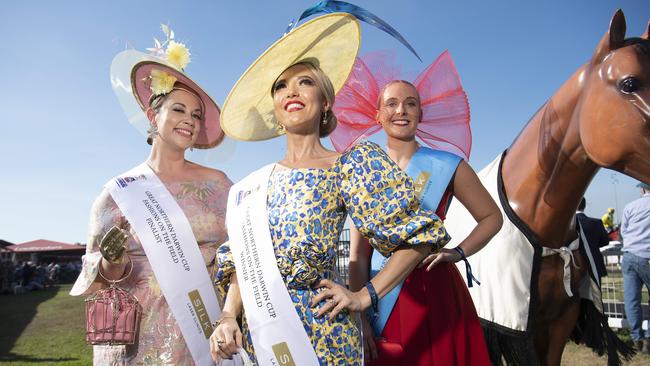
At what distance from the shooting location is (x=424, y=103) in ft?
9.13

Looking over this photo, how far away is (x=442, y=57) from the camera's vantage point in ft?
9.18

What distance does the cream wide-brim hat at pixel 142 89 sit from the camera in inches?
99.6

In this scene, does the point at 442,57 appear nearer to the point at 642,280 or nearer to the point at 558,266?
the point at 558,266

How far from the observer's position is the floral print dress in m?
1.38

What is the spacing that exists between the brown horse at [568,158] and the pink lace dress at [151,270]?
61.8 inches

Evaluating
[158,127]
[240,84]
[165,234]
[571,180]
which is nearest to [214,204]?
[165,234]

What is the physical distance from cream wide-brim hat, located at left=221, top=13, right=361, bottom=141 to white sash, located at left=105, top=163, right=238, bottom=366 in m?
0.54

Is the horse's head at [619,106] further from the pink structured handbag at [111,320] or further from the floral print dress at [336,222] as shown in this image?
the pink structured handbag at [111,320]

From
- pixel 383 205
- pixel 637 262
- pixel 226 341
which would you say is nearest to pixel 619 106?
pixel 383 205

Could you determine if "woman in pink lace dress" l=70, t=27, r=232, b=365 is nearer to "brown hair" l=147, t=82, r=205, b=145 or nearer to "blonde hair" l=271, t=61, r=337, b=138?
"brown hair" l=147, t=82, r=205, b=145

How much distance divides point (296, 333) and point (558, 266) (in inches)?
68.4

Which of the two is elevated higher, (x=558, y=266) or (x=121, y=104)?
(x=121, y=104)

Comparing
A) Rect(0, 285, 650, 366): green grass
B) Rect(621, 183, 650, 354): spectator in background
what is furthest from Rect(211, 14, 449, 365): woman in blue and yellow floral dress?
Rect(621, 183, 650, 354): spectator in background

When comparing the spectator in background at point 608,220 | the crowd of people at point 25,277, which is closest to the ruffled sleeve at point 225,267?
the spectator in background at point 608,220
